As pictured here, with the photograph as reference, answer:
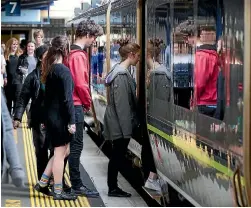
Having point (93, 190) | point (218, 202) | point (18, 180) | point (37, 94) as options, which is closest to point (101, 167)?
point (93, 190)

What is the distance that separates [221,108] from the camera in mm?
4934

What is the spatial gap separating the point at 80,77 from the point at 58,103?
0.45 meters

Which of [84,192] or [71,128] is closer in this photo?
[71,128]

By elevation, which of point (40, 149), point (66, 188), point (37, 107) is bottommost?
point (66, 188)

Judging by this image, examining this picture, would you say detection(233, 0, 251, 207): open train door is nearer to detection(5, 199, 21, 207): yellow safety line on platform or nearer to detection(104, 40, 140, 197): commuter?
detection(104, 40, 140, 197): commuter

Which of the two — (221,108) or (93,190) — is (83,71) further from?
(221,108)

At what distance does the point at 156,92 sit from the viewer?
23.6ft

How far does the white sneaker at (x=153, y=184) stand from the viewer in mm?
7617

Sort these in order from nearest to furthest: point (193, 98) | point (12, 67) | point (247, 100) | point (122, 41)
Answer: point (247, 100)
point (193, 98)
point (122, 41)
point (12, 67)

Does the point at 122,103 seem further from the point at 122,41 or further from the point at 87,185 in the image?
the point at 122,41

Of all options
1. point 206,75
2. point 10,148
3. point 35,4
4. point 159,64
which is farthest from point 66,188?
point 35,4

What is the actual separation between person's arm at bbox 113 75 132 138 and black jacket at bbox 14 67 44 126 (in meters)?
0.85

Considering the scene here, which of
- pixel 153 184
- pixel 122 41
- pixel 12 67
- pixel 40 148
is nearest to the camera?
pixel 153 184

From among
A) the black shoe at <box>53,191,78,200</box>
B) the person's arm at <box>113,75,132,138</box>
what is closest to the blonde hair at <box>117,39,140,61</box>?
the person's arm at <box>113,75,132,138</box>
